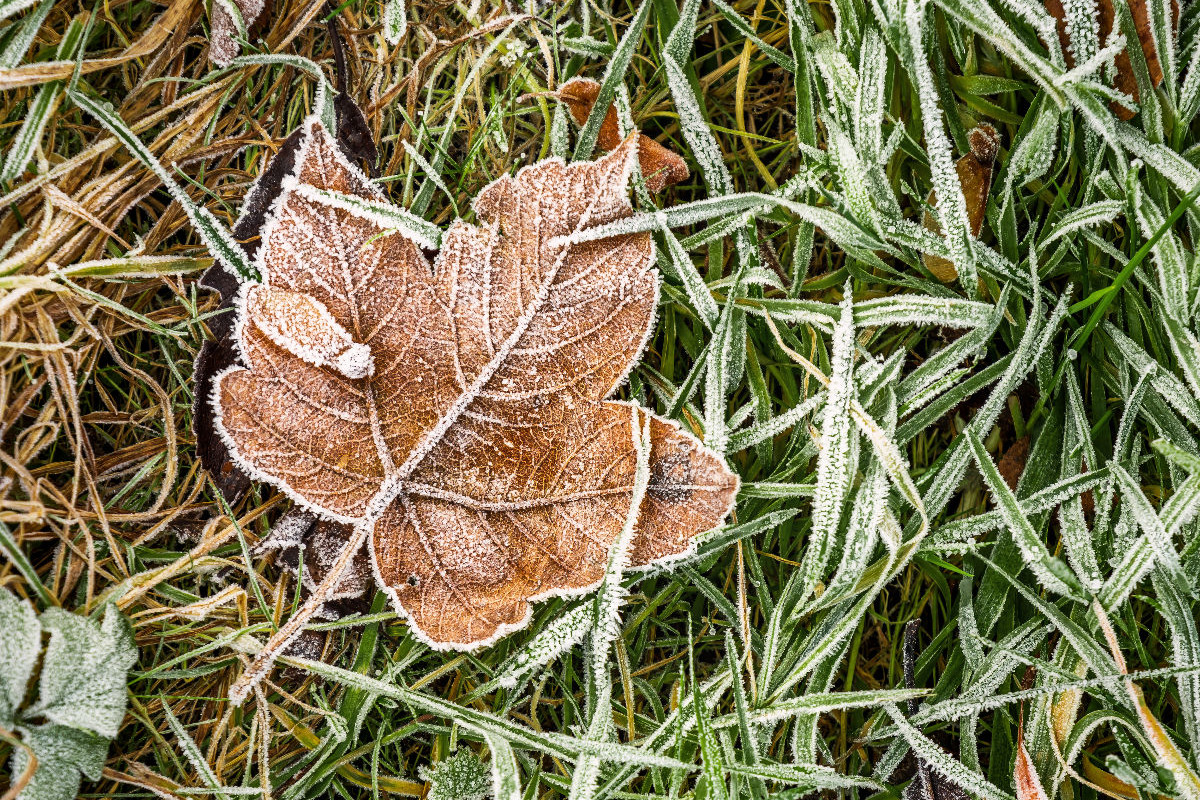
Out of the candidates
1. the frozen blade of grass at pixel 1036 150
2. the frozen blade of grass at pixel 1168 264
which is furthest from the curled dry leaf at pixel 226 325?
the frozen blade of grass at pixel 1168 264

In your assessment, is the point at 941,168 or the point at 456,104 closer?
the point at 941,168

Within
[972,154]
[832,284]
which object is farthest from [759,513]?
[972,154]

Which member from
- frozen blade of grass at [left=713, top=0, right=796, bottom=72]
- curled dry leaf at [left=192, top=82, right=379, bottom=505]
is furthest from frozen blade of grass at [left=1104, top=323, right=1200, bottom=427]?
curled dry leaf at [left=192, top=82, right=379, bottom=505]

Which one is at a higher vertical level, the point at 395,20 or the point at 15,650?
the point at 395,20

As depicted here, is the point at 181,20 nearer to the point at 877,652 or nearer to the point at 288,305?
the point at 288,305

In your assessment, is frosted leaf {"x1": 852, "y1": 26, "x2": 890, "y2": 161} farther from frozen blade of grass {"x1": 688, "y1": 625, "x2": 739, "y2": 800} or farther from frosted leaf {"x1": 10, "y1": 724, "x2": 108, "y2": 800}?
frosted leaf {"x1": 10, "y1": 724, "x2": 108, "y2": 800}

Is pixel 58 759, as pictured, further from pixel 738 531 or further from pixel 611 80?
pixel 611 80

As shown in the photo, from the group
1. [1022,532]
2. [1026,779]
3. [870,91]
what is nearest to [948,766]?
[1026,779]
